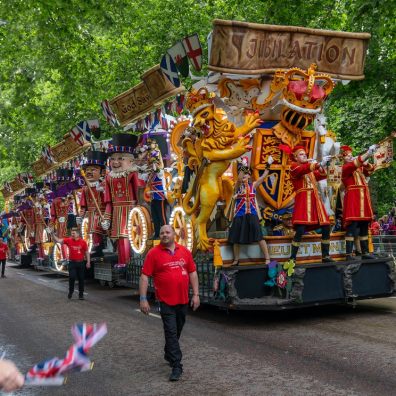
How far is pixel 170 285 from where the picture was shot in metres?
6.73

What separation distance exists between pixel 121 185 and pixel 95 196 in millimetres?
2546

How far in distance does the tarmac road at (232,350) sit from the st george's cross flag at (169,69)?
4.94m

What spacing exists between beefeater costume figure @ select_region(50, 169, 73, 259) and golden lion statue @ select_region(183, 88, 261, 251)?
1214cm

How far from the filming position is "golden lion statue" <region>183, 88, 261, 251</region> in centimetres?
1046

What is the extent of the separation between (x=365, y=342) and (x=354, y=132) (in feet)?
51.6

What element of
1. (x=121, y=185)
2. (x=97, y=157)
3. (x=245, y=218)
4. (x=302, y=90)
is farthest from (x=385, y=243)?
(x=245, y=218)

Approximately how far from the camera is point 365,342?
807cm

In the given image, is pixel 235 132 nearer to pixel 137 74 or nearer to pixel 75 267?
pixel 75 267

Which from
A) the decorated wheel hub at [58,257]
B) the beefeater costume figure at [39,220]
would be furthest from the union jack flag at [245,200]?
the beefeater costume figure at [39,220]

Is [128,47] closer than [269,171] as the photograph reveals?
No

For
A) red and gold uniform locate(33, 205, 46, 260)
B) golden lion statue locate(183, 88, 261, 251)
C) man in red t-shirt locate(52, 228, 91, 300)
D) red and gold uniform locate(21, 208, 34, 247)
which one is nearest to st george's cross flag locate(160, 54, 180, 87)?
golden lion statue locate(183, 88, 261, 251)

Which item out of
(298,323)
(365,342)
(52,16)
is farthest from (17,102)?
(365,342)

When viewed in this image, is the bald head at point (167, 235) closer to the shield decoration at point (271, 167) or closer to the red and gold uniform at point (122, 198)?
→ the shield decoration at point (271, 167)

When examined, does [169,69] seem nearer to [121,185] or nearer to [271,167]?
[271,167]
